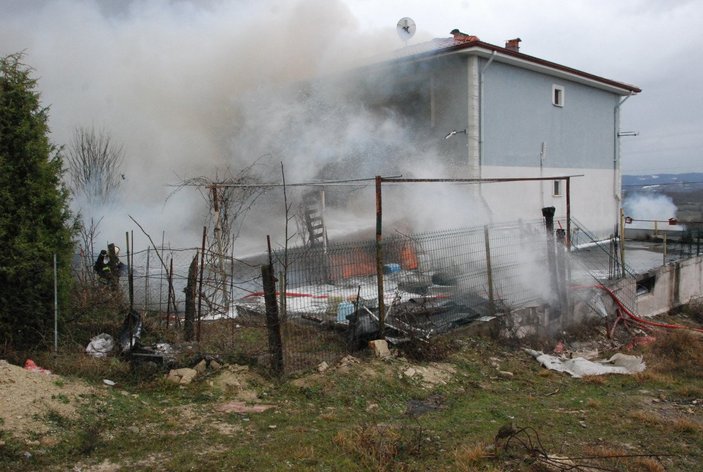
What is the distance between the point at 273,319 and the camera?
18.6 feet

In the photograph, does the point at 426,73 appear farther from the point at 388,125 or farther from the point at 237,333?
the point at 237,333

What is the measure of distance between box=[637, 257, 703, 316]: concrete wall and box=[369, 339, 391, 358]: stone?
8.08 m

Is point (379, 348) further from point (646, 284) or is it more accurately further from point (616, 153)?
point (616, 153)

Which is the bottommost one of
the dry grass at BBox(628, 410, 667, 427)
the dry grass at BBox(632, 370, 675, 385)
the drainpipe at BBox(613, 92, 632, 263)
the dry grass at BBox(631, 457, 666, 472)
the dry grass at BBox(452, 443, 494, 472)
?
the dry grass at BBox(632, 370, 675, 385)

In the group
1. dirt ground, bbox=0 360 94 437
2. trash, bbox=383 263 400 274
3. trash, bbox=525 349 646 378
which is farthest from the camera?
trash, bbox=383 263 400 274

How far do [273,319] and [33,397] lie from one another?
2.20 metres

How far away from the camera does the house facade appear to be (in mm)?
14016

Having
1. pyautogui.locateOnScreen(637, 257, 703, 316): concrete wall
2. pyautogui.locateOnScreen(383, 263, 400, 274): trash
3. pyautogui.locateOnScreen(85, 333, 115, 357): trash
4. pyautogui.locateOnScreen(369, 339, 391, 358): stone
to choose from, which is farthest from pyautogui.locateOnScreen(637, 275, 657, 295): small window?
pyautogui.locateOnScreen(85, 333, 115, 357): trash

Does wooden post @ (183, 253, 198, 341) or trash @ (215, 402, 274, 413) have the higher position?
wooden post @ (183, 253, 198, 341)

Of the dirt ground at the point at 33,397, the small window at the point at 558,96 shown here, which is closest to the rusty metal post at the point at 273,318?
the dirt ground at the point at 33,397

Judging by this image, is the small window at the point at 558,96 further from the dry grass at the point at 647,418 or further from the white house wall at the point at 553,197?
the dry grass at the point at 647,418

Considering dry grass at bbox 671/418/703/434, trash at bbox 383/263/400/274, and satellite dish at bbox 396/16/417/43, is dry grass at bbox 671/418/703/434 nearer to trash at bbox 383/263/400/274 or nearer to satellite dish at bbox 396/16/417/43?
trash at bbox 383/263/400/274

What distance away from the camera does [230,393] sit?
5.28m

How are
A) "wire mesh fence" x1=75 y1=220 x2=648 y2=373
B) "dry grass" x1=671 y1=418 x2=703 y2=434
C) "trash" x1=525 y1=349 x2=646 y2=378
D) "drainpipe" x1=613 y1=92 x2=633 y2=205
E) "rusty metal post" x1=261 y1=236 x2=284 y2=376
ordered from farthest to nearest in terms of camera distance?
"drainpipe" x1=613 y1=92 x2=633 y2=205 < "trash" x1=525 y1=349 x2=646 y2=378 < "wire mesh fence" x1=75 y1=220 x2=648 y2=373 < "rusty metal post" x1=261 y1=236 x2=284 y2=376 < "dry grass" x1=671 y1=418 x2=703 y2=434
